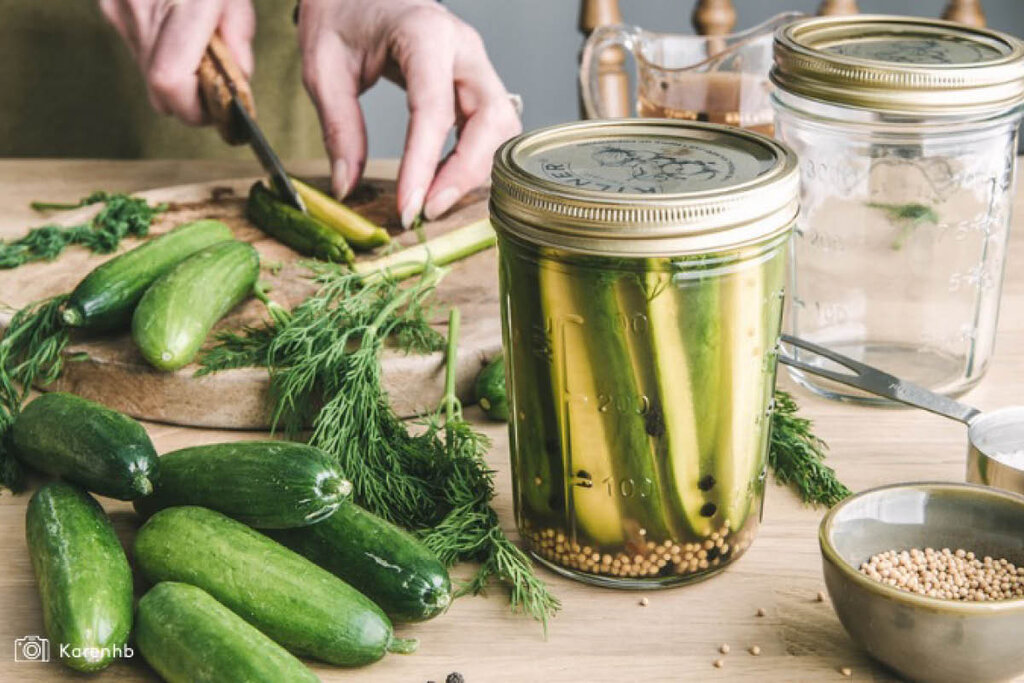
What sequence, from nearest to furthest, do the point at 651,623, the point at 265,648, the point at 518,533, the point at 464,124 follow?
the point at 265,648
the point at 651,623
the point at 518,533
the point at 464,124

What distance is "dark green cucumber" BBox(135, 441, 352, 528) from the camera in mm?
919

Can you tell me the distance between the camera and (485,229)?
1618 mm

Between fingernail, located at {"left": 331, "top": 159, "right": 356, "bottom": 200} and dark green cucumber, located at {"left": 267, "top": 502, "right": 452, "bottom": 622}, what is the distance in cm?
95

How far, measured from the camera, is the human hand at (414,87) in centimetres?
177

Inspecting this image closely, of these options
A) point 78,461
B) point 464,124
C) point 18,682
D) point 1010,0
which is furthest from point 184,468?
point 1010,0

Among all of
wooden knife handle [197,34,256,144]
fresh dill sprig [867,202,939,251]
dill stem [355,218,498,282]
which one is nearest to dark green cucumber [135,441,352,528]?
dill stem [355,218,498,282]

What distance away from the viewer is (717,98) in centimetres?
169

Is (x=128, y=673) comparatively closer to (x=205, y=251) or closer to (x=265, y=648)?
(x=265, y=648)

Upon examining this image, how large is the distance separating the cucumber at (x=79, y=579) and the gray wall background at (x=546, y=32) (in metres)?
2.70

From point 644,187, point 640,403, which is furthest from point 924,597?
point 644,187

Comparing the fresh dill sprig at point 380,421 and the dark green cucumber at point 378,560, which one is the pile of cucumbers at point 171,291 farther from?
the dark green cucumber at point 378,560

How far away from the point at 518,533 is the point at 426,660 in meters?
0.17

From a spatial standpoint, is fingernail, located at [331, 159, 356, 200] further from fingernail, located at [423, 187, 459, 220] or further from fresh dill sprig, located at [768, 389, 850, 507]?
fresh dill sprig, located at [768, 389, 850, 507]

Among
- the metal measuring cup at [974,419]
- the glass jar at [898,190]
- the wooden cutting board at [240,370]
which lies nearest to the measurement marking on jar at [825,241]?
the glass jar at [898,190]
